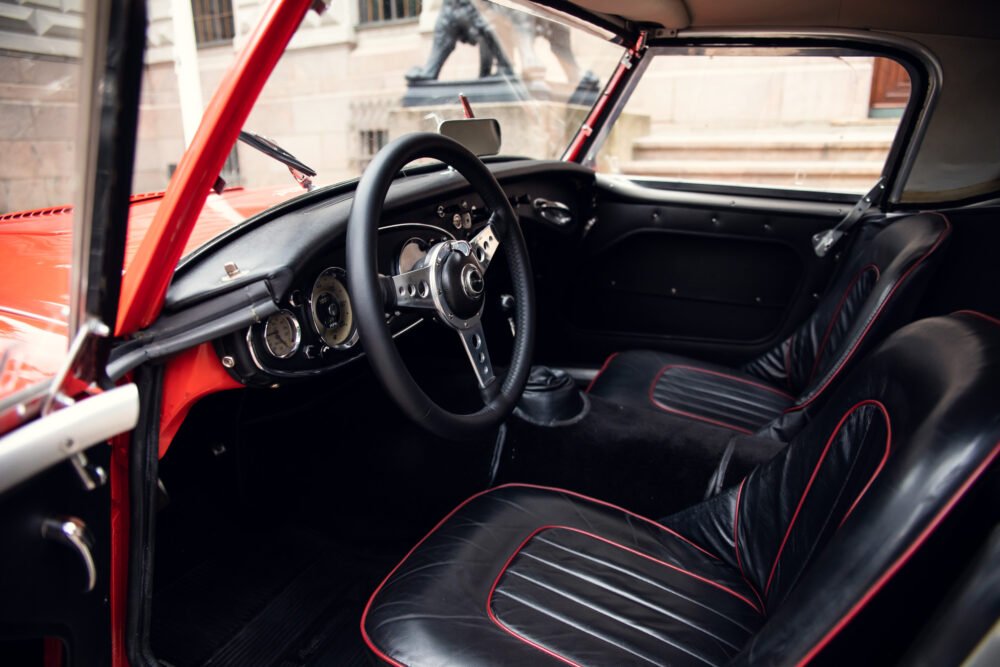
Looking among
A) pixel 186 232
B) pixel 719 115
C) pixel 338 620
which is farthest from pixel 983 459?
pixel 719 115

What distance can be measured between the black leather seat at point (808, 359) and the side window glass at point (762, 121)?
57 cm

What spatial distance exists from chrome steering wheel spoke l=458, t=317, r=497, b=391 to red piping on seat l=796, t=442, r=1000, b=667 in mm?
781

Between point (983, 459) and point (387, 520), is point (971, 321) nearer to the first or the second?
point (983, 459)

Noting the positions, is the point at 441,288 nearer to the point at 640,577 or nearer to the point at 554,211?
the point at 640,577

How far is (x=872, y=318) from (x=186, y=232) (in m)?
1.59

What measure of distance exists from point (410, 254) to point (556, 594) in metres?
0.77

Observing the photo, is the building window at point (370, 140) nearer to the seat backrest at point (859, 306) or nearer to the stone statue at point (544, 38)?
the stone statue at point (544, 38)

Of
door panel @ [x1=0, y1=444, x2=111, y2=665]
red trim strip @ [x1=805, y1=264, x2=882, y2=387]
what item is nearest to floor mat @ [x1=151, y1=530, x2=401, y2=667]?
door panel @ [x1=0, y1=444, x2=111, y2=665]

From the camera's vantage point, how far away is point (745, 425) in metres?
2.03

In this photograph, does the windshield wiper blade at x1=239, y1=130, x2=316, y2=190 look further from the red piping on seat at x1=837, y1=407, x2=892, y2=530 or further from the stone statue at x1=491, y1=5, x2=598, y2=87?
the red piping on seat at x1=837, y1=407, x2=892, y2=530

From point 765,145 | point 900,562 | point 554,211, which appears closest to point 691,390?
point 554,211

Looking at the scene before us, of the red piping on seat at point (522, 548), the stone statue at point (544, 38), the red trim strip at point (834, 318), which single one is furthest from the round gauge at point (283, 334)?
the red trim strip at point (834, 318)

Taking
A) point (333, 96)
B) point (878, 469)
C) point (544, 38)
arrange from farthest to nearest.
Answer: point (544, 38), point (333, 96), point (878, 469)

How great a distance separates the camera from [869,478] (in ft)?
3.03
